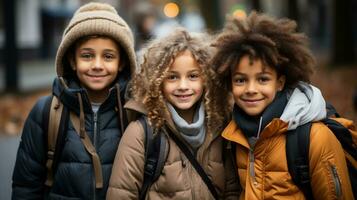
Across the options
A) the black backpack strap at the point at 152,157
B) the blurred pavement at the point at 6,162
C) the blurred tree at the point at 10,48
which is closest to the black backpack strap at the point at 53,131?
the black backpack strap at the point at 152,157

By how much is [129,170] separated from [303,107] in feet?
3.59

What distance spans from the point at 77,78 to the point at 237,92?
3.76ft

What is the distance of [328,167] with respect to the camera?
2934mm

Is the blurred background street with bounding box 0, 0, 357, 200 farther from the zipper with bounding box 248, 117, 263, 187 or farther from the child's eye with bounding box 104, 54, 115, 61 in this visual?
the zipper with bounding box 248, 117, 263, 187

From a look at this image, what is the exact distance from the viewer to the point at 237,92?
3.18 meters

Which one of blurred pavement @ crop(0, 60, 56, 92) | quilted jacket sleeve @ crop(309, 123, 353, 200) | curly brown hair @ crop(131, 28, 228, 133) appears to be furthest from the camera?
blurred pavement @ crop(0, 60, 56, 92)

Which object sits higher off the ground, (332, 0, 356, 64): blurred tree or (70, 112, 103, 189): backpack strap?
(332, 0, 356, 64): blurred tree

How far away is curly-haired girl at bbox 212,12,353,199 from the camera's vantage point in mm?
2965

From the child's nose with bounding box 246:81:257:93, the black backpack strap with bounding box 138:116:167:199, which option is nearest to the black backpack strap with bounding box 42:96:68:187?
the black backpack strap with bounding box 138:116:167:199

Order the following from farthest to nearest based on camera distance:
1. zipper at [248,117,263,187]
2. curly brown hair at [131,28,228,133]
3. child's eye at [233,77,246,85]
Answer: curly brown hair at [131,28,228,133], child's eye at [233,77,246,85], zipper at [248,117,263,187]

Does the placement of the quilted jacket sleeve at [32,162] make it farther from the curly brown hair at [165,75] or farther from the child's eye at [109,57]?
the curly brown hair at [165,75]

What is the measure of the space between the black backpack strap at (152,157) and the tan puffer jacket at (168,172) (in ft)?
0.09

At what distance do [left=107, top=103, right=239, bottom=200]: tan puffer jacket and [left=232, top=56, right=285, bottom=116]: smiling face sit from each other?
315 mm

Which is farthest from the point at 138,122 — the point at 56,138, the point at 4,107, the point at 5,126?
the point at 4,107
